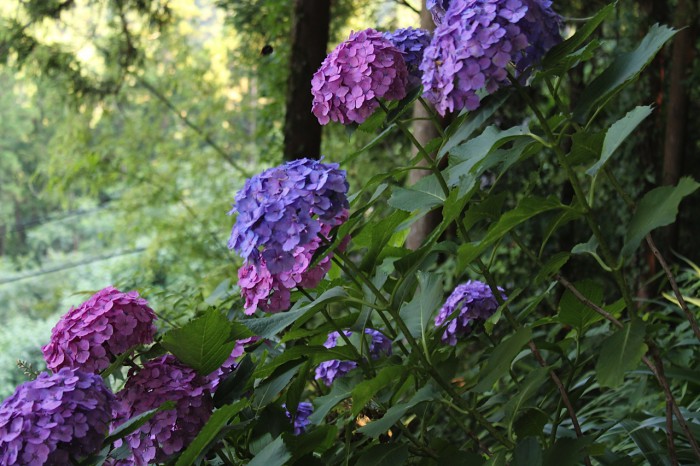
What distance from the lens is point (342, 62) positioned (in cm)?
83

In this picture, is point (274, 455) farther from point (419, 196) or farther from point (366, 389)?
point (419, 196)

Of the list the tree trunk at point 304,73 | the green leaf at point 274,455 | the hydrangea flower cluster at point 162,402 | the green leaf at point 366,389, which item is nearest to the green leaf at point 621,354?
the green leaf at point 366,389

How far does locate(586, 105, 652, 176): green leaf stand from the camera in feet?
2.15

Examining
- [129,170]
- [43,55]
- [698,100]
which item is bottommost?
[698,100]

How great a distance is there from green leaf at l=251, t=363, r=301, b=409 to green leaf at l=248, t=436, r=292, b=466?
0.08 metres

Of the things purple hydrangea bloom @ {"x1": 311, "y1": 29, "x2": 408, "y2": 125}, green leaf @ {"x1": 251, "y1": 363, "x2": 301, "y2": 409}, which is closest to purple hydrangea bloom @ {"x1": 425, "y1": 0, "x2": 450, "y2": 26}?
purple hydrangea bloom @ {"x1": 311, "y1": 29, "x2": 408, "y2": 125}

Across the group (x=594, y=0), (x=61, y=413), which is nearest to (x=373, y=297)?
(x=61, y=413)

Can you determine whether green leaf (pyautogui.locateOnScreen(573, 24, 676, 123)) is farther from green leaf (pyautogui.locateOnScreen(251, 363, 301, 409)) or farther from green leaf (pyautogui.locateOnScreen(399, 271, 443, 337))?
green leaf (pyautogui.locateOnScreen(251, 363, 301, 409))

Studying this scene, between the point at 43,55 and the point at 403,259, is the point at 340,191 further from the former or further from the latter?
the point at 43,55

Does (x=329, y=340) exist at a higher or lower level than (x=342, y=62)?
lower

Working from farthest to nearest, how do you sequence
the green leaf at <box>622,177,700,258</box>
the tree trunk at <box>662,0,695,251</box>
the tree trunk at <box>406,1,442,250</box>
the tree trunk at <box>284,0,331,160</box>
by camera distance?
the tree trunk at <box>662,0,695,251</box> → the tree trunk at <box>284,0,331,160</box> → the tree trunk at <box>406,1,442,250</box> → the green leaf at <box>622,177,700,258</box>

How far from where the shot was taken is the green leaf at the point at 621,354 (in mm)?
643

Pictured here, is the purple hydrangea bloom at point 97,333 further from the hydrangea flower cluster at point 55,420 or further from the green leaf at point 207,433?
the green leaf at point 207,433

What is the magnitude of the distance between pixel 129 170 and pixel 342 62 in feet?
13.1
